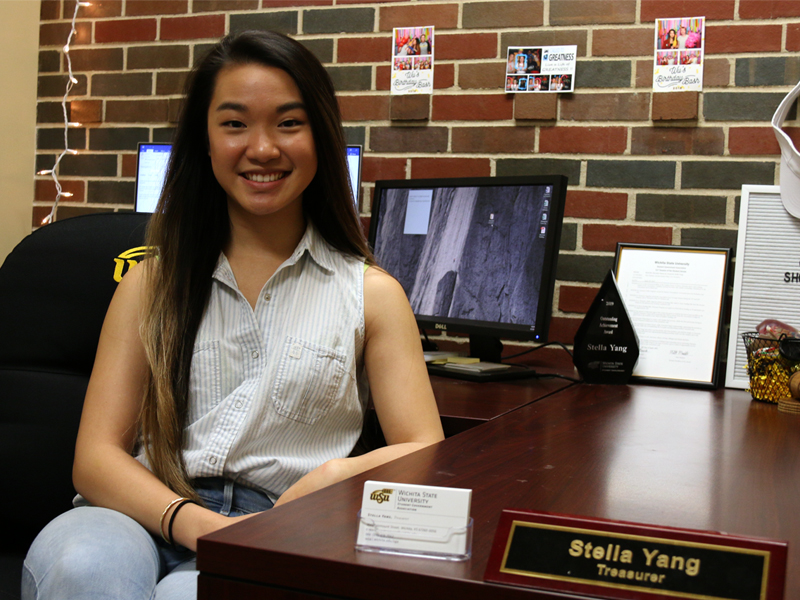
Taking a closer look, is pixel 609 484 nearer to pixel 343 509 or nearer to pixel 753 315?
pixel 343 509

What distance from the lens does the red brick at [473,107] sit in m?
2.14

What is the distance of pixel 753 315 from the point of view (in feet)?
5.84

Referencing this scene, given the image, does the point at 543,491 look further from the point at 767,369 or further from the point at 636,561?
the point at 767,369

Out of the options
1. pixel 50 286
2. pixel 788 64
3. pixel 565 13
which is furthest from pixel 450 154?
pixel 50 286

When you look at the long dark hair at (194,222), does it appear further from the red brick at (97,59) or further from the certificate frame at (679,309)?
the red brick at (97,59)

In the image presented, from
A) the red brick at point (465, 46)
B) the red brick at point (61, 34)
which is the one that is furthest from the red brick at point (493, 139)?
the red brick at point (61, 34)

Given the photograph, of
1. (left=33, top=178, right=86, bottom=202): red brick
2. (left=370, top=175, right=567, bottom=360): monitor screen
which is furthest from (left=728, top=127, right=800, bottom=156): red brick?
(left=33, top=178, right=86, bottom=202): red brick

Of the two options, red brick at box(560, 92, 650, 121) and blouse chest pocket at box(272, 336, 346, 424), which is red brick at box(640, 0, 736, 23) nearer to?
red brick at box(560, 92, 650, 121)

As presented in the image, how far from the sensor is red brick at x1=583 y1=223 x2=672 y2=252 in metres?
2.01

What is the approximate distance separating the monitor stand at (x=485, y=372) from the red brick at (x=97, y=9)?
164cm

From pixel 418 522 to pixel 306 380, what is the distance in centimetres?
62

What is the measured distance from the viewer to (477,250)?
6.00 feet

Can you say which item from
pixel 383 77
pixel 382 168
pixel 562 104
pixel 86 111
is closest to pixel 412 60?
pixel 383 77

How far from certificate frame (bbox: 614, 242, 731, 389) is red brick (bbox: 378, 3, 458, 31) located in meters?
0.87
